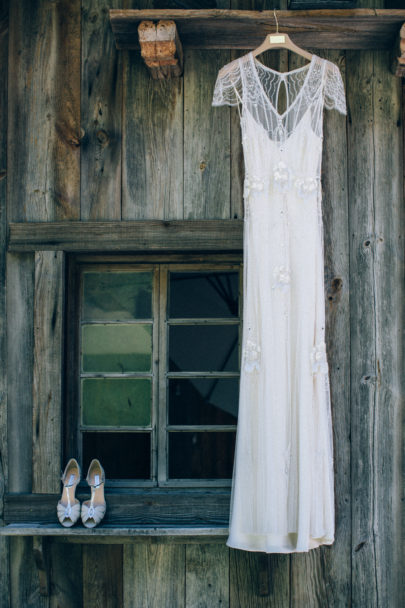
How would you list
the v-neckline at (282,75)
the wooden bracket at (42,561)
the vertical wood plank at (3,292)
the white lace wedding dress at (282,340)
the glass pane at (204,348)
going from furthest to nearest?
the glass pane at (204,348) → the vertical wood plank at (3,292) → the wooden bracket at (42,561) → the v-neckline at (282,75) → the white lace wedding dress at (282,340)

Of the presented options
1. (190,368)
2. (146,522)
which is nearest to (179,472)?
(146,522)

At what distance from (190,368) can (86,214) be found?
87 cm

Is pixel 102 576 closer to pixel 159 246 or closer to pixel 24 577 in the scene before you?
pixel 24 577

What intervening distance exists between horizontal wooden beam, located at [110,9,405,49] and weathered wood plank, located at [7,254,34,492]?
1.13m

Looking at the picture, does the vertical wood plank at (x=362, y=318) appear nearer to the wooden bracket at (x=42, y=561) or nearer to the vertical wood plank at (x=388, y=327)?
the vertical wood plank at (x=388, y=327)

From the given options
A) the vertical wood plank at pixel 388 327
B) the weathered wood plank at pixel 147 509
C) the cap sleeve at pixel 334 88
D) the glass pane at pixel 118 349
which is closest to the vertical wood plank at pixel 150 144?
the glass pane at pixel 118 349

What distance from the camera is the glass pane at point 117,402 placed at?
2846 millimetres

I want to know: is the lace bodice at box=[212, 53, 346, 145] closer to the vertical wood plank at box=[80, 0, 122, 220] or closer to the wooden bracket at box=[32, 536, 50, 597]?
the vertical wood plank at box=[80, 0, 122, 220]

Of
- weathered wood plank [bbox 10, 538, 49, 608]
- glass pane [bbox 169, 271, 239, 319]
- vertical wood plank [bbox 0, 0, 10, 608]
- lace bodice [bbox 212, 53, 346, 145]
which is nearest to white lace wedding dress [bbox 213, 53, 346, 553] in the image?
lace bodice [bbox 212, 53, 346, 145]

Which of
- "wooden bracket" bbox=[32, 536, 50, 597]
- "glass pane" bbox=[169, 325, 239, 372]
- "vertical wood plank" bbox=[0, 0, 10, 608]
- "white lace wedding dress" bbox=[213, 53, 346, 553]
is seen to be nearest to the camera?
"white lace wedding dress" bbox=[213, 53, 346, 553]

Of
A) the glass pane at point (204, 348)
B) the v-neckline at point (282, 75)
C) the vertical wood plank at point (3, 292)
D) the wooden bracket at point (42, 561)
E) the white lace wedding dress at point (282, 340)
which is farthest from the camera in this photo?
the glass pane at point (204, 348)

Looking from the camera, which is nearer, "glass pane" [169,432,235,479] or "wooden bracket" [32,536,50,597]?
"wooden bracket" [32,536,50,597]

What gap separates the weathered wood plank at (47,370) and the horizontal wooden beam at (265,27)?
106 centimetres

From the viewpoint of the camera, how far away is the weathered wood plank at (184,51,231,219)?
9.09 feet
